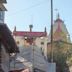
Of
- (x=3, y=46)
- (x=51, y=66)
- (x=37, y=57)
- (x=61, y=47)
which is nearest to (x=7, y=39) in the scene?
(x=3, y=46)

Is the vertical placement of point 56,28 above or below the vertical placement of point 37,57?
above

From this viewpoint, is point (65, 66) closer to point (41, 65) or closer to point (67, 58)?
point (67, 58)

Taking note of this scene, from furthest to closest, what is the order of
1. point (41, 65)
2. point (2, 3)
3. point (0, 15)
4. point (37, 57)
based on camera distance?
1. point (37, 57)
2. point (41, 65)
3. point (0, 15)
4. point (2, 3)

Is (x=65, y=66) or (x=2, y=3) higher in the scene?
(x=2, y=3)

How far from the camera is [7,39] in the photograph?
1081 inches

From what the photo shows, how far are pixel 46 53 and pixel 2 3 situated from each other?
56.9 m

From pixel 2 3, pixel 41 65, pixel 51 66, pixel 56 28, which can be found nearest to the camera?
pixel 51 66

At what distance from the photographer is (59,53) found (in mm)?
71125

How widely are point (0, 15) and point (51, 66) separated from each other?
15884 millimetres

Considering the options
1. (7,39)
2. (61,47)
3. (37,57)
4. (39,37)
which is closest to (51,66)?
(7,39)

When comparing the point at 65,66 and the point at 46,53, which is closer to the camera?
the point at 65,66

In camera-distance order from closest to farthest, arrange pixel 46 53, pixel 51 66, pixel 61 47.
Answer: pixel 51 66
pixel 61 47
pixel 46 53

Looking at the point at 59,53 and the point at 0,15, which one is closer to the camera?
the point at 0,15

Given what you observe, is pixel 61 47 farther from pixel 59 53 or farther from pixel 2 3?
pixel 2 3
